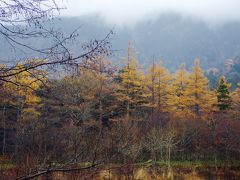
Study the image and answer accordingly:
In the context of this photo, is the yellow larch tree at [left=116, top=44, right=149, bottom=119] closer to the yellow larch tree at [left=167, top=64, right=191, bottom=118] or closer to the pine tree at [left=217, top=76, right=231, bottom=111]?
the yellow larch tree at [left=167, top=64, right=191, bottom=118]

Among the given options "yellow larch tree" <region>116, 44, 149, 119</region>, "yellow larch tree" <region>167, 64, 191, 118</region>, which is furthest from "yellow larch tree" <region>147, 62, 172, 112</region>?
"yellow larch tree" <region>116, 44, 149, 119</region>

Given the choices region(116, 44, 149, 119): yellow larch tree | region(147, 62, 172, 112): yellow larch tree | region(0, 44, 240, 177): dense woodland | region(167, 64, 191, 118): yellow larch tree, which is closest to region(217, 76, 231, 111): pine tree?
region(0, 44, 240, 177): dense woodland

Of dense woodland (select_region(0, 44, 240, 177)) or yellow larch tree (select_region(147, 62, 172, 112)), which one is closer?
dense woodland (select_region(0, 44, 240, 177))

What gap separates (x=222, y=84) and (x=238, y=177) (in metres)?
13.4

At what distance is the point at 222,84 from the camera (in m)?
32.6

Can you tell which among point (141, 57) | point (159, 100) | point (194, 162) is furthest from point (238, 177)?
point (141, 57)

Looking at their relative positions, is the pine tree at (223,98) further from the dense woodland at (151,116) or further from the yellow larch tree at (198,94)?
the yellow larch tree at (198,94)

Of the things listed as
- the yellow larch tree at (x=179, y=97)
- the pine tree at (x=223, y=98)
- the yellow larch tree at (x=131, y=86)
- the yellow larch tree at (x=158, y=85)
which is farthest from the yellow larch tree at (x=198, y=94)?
the yellow larch tree at (x=131, y=86)

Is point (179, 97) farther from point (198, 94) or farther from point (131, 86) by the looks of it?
point (131, 86)

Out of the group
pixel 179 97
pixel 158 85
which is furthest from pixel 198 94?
pixel 158 85

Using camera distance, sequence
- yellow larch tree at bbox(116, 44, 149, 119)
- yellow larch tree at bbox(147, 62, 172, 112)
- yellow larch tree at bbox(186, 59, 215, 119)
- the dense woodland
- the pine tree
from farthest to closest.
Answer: the pine tree → yellow larch tree at bbox(147, 62, 172, 112) → yellow larch tree at bbox(186, 59, 215, 119) → yellow larch tree at bbox(116, 44, 149, 119) → the dense woodland

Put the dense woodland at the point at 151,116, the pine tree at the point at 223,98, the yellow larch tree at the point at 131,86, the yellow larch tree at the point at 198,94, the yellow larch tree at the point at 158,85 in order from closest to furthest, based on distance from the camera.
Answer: the dense woodland at the point at 151,116
the yellow larch tree at the point at 131,86
the yellow larch tree at the point at 198,94
the yellow larch tree at the point at 158,85
the pine tree at the point at 223,98

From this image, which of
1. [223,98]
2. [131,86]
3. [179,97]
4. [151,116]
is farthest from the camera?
[223,98]

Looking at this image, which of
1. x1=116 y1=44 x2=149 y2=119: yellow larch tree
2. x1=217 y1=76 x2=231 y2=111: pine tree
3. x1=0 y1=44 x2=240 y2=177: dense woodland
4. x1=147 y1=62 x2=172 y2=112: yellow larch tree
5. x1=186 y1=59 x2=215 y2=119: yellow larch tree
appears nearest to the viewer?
x1=0 y1=44 x2=240 y2=177: dense woodland
